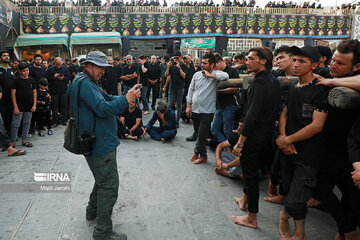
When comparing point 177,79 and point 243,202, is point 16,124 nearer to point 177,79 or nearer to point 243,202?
point 177,79

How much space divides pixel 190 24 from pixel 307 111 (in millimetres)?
18291

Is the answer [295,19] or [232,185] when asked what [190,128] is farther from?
[295,19]

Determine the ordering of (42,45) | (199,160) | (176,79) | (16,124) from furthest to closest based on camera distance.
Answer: (42,45), (176,79), (16,124), (199,160)

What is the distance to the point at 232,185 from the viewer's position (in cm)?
389

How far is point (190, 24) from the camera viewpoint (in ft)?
63.3

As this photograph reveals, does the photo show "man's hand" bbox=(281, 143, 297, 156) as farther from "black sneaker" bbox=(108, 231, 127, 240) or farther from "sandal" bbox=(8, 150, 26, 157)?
"sandal" bbox=(8, 150, 26, 157)

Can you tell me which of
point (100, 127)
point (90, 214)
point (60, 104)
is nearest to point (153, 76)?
point (60, 104)

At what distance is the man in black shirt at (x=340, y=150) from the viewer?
2164 millimetres

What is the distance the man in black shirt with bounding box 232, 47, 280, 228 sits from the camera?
8.52 feet

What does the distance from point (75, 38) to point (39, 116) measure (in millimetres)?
11883

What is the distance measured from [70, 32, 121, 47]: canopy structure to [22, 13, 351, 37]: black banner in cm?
103

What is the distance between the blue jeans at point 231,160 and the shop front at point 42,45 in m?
15.4

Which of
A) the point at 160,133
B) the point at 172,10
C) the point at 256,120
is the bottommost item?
the point at 160,133

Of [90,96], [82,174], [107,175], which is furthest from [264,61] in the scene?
[82,174]
